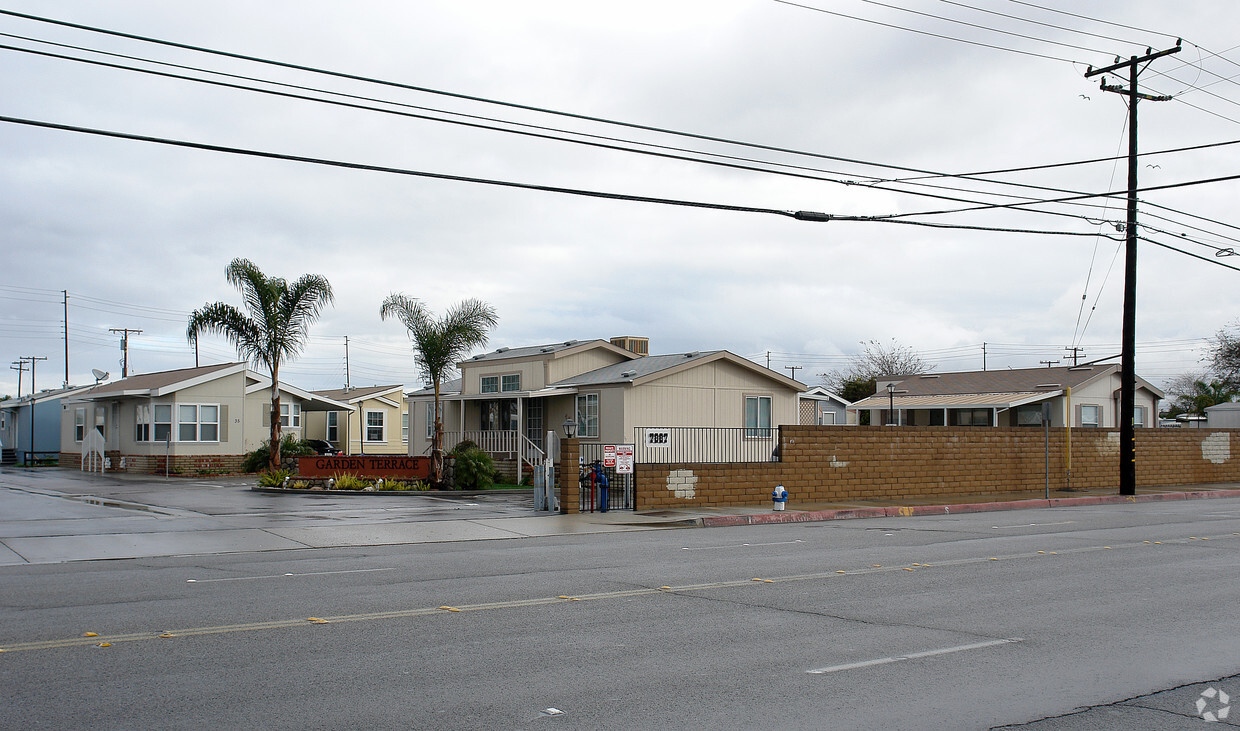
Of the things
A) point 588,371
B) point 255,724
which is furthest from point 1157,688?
point 588,371

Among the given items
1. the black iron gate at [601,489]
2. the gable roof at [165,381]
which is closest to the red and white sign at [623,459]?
the black iron gate at [601,489]

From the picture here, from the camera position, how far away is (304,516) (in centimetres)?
2102

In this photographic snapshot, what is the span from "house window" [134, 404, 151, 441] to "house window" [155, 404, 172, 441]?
395 mm

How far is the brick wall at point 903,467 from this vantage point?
23.1m

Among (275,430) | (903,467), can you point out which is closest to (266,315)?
(275,430)

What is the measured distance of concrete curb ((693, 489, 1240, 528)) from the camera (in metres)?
20.7

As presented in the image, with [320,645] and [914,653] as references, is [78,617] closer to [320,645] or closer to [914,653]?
[320,645]

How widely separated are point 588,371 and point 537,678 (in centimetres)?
2865

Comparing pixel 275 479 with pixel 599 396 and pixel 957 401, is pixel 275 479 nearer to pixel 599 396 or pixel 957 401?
pixel 599 396

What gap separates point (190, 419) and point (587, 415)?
56.8 ft

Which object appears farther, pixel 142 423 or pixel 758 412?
pixel 142 423

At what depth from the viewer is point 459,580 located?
11.6 m

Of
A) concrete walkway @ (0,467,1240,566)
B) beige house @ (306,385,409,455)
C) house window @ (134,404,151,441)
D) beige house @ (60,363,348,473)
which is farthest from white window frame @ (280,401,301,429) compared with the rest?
concrete walkway @ (0,467,1240,566)

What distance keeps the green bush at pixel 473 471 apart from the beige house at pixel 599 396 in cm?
196
